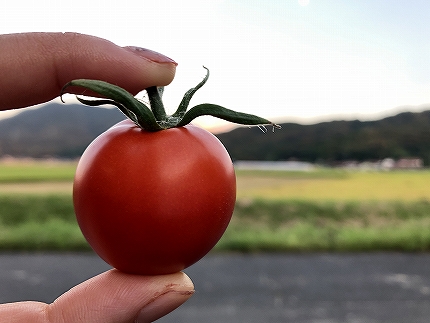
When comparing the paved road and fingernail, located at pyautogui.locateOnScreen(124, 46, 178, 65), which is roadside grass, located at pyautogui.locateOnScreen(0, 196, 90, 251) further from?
fingernail, located at pyautogui.locateOnScreen(124, 46, 178, 65)

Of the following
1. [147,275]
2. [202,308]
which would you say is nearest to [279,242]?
[202,308]

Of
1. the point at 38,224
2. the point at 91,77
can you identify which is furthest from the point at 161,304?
the point at 38,224

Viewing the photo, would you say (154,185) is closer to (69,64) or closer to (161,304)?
(161,304)

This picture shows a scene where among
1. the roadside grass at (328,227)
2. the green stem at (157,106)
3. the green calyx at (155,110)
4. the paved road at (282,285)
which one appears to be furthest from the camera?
the roadside grass at (328,227)

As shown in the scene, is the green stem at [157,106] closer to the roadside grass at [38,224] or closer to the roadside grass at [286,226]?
the roadside grass at [286,226]

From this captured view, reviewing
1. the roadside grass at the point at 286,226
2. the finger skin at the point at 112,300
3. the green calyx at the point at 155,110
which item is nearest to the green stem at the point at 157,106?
the green calyx at the point at 155,110

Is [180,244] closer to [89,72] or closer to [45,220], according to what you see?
[89,72]
